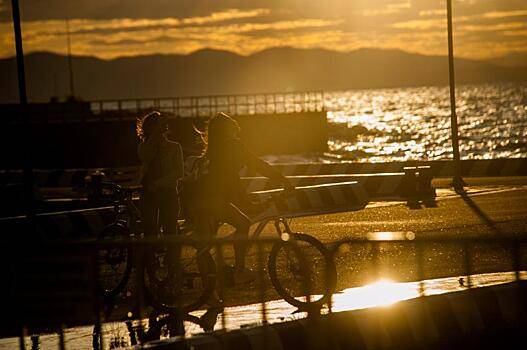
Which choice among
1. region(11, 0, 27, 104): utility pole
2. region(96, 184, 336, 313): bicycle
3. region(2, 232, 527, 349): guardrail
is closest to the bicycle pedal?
region(96, 184, 336, 313): bicycle

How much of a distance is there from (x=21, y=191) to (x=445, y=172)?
11.3m

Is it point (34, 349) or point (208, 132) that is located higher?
point (208, 132)

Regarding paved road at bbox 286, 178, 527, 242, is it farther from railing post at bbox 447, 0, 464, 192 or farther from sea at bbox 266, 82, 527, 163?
sea at bbox 266, 82, 527, 163

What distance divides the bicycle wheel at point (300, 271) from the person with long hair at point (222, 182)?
1.02 meters

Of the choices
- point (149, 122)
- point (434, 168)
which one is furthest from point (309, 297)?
point (434, 168)

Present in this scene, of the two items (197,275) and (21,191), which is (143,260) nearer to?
(197,275)

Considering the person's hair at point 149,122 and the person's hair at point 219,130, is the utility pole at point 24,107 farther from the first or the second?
the person's hair at point 219,130

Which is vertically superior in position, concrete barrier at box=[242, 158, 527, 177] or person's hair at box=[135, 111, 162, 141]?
person's hair at box=[135, 111, 162, 141]

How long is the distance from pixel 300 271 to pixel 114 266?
2270 millimetres

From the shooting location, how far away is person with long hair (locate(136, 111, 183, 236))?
1318cm

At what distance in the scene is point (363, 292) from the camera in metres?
12.3

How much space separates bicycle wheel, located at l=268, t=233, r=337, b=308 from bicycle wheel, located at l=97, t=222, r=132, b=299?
1337mm

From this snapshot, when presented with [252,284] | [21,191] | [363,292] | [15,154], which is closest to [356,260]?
[363,292]

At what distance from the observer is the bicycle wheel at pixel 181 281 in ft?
34.2
